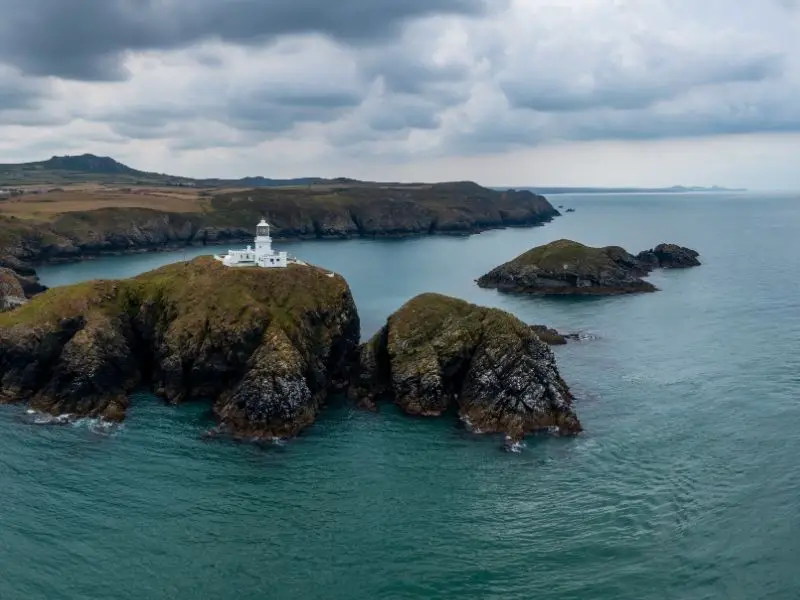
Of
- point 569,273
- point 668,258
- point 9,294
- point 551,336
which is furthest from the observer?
point 668,258

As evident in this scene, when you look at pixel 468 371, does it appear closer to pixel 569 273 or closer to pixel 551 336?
pixel 551 336

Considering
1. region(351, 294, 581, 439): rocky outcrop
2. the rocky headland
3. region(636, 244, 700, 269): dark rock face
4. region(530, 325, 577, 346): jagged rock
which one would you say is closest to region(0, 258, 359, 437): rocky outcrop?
the rocky headland

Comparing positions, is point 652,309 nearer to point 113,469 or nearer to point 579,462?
point 579,462

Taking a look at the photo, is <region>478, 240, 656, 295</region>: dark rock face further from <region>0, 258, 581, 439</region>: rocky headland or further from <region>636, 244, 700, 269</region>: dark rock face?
<region>0, 258, 581, 439</region>: rocky headland

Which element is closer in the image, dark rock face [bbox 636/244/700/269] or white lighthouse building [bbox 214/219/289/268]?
white lighthouse building [bbox 214/219/289/268]

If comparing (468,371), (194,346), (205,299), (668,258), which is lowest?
(468,371)

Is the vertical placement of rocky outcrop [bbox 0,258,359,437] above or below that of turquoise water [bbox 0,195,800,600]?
above

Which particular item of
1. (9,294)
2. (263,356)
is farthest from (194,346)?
(9,294)
